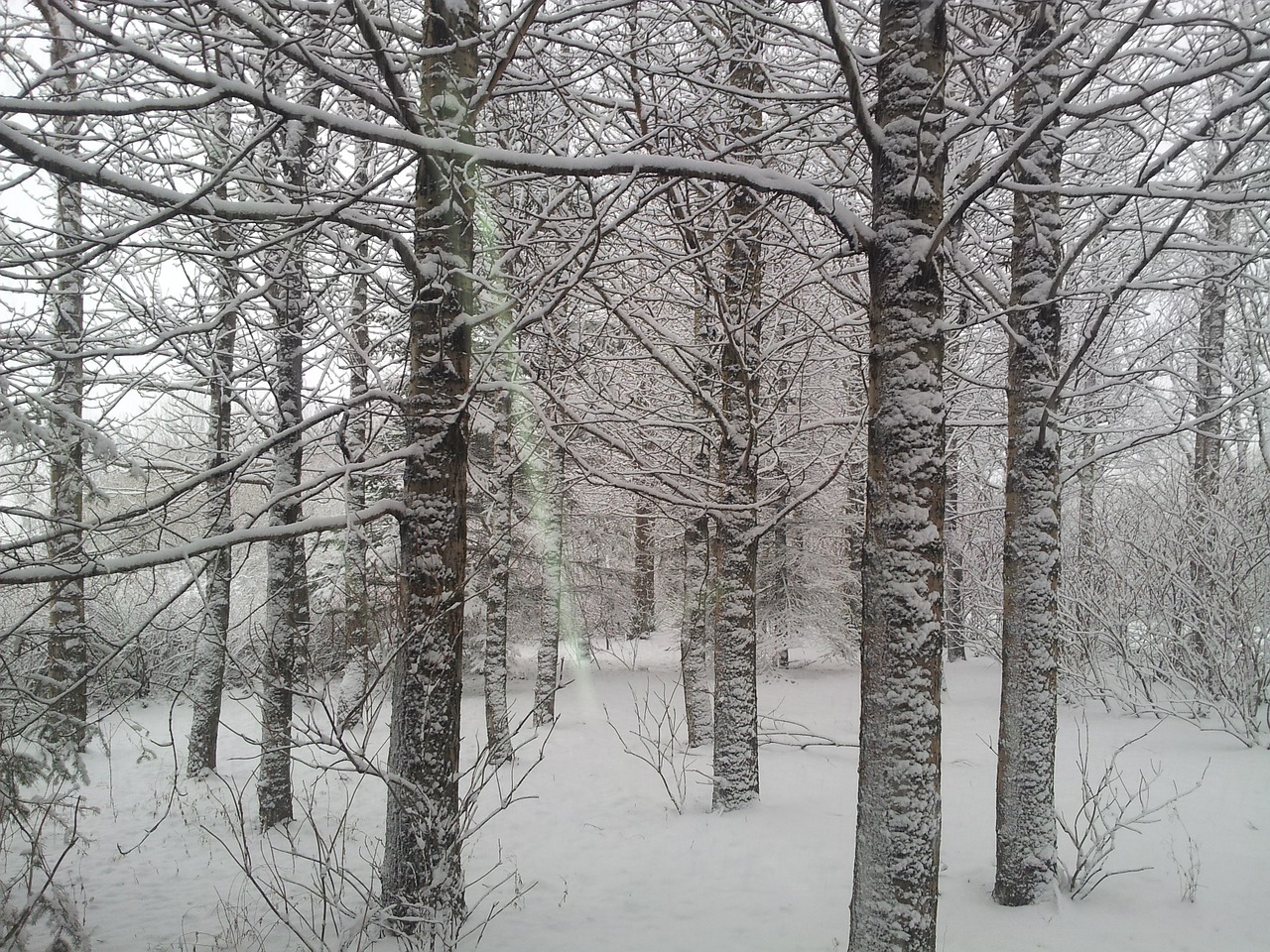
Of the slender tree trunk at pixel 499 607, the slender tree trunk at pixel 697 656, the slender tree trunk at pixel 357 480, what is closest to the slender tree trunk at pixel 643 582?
the slender tree trunk at pixel 499 607

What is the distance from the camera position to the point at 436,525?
388 cm

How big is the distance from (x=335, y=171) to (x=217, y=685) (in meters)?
6.40

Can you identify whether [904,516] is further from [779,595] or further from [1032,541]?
[779,595]

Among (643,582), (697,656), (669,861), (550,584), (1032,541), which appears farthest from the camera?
(643,582)

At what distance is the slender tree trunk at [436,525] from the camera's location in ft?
12.2

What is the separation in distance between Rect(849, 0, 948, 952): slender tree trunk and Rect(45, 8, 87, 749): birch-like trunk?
2.95 meters

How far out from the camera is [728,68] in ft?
24.2

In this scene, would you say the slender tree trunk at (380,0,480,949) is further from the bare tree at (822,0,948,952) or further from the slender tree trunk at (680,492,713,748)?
the slender tree trunk at (680,492,713,748)

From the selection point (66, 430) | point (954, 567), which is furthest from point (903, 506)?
point (954, 567)

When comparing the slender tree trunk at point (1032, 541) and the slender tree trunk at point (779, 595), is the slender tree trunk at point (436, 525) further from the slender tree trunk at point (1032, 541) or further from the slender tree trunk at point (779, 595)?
the slender tree trunk at point (779, 595)

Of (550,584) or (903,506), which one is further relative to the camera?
(550,584)

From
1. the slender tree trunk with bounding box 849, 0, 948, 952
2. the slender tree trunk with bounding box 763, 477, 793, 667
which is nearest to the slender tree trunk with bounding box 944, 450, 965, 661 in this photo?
the slender tree trunk with bounding box 763, 477, 793, 667

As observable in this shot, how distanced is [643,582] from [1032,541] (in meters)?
17.3

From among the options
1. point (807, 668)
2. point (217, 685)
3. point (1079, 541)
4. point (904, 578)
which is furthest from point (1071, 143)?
point (807, 668)
